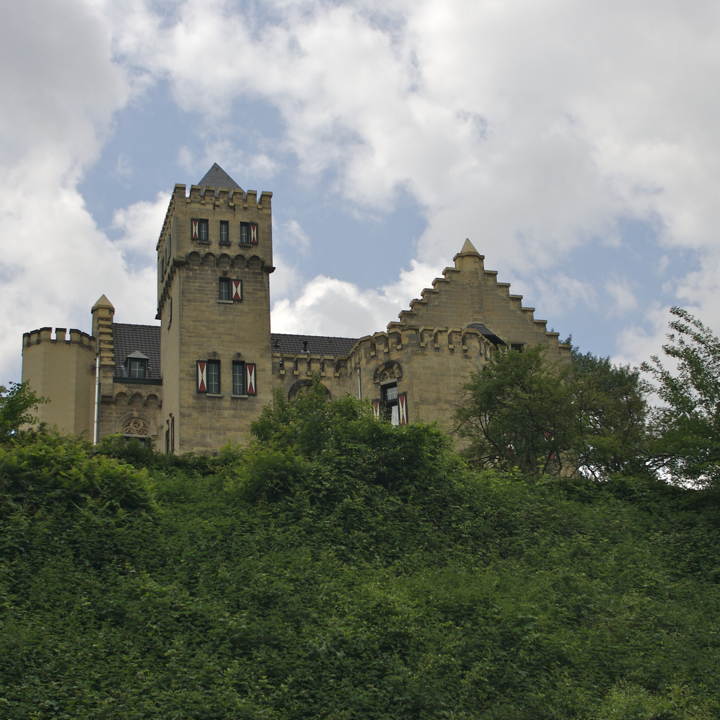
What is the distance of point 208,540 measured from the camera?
21281mm

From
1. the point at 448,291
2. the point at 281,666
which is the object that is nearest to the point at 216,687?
the point at 281,666

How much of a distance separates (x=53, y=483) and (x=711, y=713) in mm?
14842

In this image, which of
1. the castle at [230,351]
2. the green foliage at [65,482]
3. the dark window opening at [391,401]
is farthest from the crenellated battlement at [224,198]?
the green foliage at [65,482]

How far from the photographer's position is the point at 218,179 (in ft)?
163

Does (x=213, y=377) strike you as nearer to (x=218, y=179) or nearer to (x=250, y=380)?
(x=250, y=380)

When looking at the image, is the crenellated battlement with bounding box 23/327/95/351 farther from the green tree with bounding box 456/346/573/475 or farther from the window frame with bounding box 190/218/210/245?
the green tree with bounding box 456/346/573/475

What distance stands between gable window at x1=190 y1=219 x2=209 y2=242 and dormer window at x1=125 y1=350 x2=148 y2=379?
8.65 m

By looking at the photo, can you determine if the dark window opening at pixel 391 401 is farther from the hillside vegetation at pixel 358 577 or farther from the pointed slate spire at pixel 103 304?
the pointed slate spire at pixel 103 304

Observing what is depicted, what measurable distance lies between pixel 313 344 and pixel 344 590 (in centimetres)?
3678

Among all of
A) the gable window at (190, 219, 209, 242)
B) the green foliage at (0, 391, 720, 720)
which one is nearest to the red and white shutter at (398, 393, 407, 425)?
the green foliage at (0, 391, 720, 720)

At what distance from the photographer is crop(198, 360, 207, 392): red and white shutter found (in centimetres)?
4260

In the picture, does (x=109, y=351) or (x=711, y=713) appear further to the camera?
(x=109, y=351)

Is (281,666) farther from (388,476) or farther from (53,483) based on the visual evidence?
(388,476)

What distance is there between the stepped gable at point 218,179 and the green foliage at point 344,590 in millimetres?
23828
